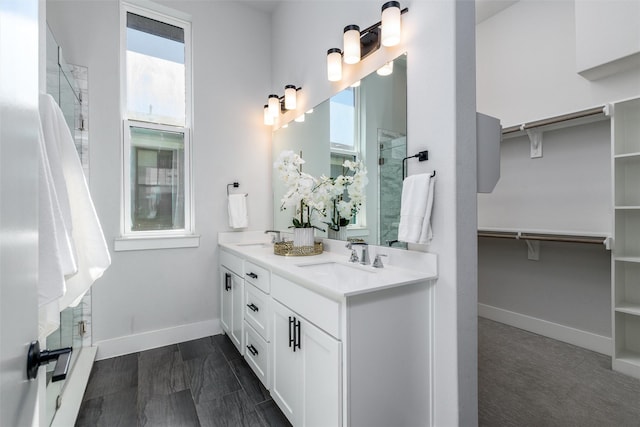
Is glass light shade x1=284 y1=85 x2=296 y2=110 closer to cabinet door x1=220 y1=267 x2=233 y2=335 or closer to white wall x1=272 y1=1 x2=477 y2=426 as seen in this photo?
white wall x1=272 y1=1 x2=477 y2=426

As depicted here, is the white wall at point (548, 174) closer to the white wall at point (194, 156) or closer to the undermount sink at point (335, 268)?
the undermount sink at point (335, 268)

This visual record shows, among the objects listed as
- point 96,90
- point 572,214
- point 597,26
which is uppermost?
point 597,26

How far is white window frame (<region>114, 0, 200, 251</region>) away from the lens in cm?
237

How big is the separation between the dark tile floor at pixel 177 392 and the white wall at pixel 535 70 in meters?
3.24

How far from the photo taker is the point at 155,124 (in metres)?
2.51

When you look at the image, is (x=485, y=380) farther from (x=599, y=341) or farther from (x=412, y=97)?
(x=412, y=97)

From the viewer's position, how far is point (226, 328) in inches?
99.1

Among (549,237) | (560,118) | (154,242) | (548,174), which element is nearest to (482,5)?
(560,118)

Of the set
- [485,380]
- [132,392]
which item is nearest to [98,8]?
[132,392]

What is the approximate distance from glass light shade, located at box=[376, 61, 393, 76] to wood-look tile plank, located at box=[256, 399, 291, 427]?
79.7 inches

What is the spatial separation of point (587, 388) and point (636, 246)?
1068 millimetres

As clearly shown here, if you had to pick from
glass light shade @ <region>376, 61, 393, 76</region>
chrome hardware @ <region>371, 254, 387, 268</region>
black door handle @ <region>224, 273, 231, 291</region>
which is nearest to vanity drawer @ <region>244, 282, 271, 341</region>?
black door handle @ <region>224, 273, 231, 291</region>

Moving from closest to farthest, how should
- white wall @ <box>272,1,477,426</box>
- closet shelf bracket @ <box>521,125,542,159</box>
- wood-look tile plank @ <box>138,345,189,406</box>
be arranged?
white wall @ <box>272,1,477,426</box>
wood-look tile plank @ <box>138,345,189,406</box>
closet shelf bracket @ <box>521,125,542,159</box>

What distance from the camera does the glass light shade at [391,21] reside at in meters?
1.50
